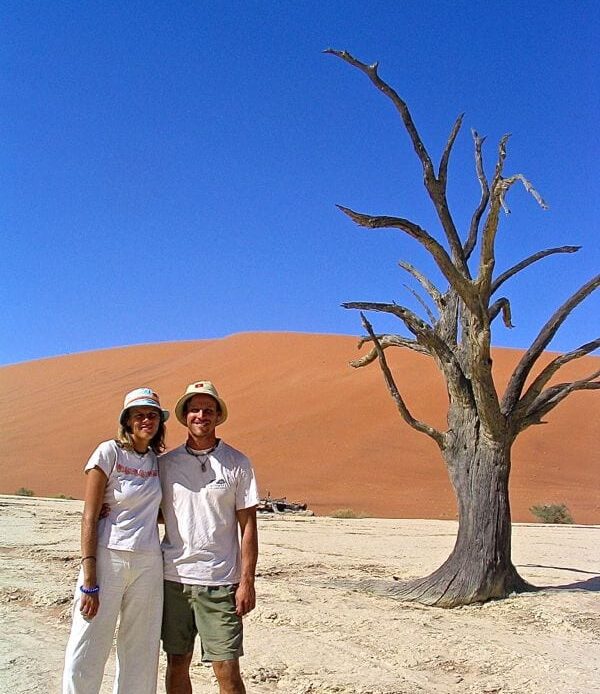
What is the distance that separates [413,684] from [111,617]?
2.06m

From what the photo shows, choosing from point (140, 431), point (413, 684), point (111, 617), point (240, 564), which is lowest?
→ point (413, 684)

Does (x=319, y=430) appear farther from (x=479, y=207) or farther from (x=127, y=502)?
(x=127, y=502)

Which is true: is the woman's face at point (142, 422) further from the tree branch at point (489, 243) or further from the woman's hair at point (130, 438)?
the tree branch at point (489, 243)

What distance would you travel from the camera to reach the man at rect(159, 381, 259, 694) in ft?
10.3

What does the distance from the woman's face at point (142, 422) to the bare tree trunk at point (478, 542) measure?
4059 mm

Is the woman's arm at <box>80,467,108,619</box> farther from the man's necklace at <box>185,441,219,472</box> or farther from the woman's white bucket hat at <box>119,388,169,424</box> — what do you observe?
the man's necklace at <box>185,441,219,472</box>

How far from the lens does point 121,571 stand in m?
3.06

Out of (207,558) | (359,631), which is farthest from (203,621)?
(359,631)

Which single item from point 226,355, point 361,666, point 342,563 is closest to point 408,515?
point 342,563

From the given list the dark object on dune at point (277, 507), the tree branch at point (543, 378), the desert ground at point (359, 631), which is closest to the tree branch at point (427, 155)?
the tree branch at point (543, 378)

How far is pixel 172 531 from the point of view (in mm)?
3250

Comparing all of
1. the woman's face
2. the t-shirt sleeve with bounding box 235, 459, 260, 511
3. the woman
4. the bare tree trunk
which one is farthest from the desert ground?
the woman's face

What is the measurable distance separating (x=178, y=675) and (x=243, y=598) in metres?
0.45

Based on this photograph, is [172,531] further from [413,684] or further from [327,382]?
[327,382]
